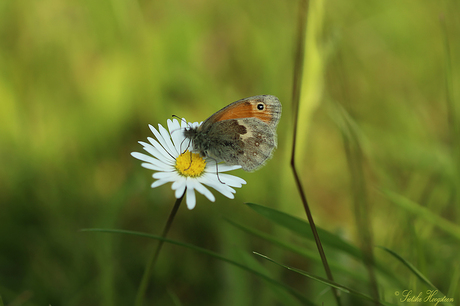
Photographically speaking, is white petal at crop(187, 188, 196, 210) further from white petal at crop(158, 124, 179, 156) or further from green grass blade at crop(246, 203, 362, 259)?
white petal at crop(158, 124, 179, 156)

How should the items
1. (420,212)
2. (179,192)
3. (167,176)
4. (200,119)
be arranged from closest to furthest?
(179,192), (167,176), (420,212), (200,119)

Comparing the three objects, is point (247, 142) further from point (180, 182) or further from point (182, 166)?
point (180, 182)

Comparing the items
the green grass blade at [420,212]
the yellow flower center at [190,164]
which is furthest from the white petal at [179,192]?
the green grass blade at [420,212]

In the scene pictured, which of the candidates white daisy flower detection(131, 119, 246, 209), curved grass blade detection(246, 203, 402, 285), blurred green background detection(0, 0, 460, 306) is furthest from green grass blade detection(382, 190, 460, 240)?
white daisy flower detection(131, 119, 246, 209)

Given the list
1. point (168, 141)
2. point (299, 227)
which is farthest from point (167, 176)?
point (299, 227)

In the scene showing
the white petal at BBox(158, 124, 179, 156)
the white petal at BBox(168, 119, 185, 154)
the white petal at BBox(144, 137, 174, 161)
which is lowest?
the white petal at BBox(144, 137, 174, 161)

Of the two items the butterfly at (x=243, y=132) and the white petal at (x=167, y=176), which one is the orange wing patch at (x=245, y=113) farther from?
the white petal at (x=167, y=176)
